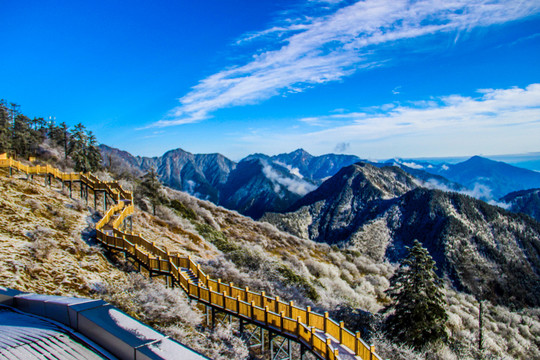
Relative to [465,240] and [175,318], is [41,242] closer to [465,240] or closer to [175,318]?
[175,318]

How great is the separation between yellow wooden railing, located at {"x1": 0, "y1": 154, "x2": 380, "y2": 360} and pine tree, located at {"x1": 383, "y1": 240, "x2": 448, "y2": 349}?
35.4 ft

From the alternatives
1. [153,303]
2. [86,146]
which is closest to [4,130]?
[86,146]

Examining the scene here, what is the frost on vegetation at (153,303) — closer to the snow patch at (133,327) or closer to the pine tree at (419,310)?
the snow patch at (133,327)

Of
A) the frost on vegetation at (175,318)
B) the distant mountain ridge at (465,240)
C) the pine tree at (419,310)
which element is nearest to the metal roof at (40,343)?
the frost on vegetation at (175,318)

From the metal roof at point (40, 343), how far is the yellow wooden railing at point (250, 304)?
8566 millimetres

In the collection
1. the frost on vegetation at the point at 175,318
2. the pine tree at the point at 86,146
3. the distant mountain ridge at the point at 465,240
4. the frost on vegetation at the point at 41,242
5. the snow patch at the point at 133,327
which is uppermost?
the pine tree at the point at 86,146

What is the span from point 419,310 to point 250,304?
48.1 ft

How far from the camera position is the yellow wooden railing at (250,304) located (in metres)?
12.8

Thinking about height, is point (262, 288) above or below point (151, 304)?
below

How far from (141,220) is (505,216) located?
199 m

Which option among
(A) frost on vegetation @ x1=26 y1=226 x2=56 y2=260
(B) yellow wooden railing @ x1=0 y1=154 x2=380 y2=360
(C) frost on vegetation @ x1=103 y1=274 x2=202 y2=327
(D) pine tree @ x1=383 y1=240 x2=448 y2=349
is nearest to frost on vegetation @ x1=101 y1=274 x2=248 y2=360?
(C) frost on vegetation @ x1=103 y1=274 x2=202 y2=327

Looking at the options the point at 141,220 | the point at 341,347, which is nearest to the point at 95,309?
the point at 341,347

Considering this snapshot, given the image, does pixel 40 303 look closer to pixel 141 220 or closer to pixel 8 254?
pixel 8 254

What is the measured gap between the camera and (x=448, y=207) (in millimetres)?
176625
